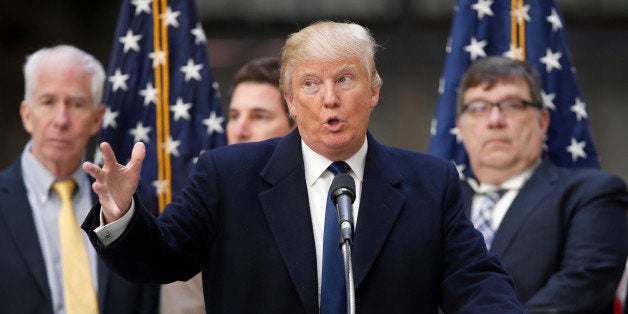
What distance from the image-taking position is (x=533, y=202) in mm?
4391

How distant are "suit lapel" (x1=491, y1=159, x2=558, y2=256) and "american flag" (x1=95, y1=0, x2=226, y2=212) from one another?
1516 mm

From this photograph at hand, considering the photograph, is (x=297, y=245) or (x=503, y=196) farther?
(x=503, y=196)

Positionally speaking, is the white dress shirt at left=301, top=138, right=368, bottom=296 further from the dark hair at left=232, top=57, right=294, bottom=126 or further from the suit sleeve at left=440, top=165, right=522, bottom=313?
the dark hair at left=232, top=57, right=294, bottom=126

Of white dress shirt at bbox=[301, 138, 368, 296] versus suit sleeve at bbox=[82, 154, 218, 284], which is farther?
white dress shirt at bbox=[301, 138, 368, 296]

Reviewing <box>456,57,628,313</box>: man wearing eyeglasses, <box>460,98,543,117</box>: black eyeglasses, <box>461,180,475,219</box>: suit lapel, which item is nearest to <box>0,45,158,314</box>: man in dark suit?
<box>461,180,475,219</box>: suit lapel

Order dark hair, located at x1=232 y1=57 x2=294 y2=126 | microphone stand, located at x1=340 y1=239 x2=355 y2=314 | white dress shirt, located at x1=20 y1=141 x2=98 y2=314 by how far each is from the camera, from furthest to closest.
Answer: dark hair, located at x1=232 y1=57 x2=294 y2=126, white dress shirt, located at x1=20 y1=141 x2=98 y2=314, microphone stand, located at x1=340 y1=239 x2=355 y2=314

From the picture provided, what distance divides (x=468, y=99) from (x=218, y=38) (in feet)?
11.7

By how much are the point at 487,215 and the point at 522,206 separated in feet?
0.57

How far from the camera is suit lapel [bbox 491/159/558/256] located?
4344 millimetres

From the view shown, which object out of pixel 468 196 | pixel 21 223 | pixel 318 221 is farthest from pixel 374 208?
pixel 21 223

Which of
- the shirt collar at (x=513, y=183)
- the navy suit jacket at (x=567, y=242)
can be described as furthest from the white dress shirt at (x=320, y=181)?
the shirt collar at (x=513, y=183)

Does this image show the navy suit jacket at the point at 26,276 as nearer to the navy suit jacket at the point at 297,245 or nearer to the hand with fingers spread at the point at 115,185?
the navy suit jacket at the point at 297,245

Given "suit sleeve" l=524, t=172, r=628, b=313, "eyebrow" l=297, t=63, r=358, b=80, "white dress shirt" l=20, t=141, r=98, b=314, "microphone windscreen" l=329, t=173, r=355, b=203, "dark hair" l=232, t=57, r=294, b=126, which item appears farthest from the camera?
"dark hair" l=232, t=57, r=294, b=126

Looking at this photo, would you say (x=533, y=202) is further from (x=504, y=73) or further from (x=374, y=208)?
(x=374, y=208)
